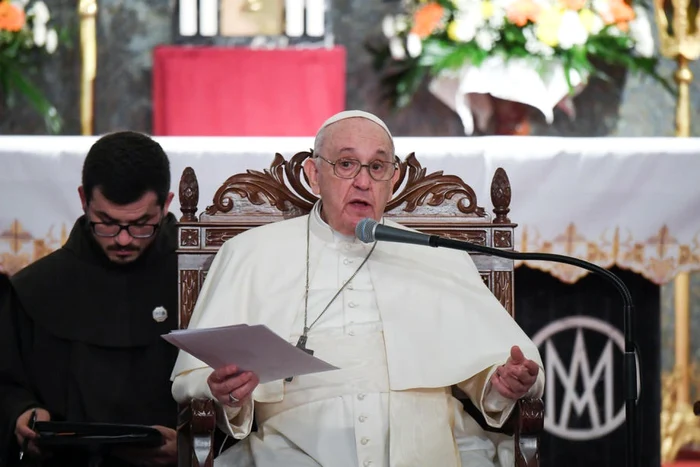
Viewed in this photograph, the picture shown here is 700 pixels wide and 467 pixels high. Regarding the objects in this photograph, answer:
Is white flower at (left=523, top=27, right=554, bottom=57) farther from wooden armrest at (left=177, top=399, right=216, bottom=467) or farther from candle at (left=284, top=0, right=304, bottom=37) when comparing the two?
wooden armrest at (left=177, top=399, right=216, bottom=467)

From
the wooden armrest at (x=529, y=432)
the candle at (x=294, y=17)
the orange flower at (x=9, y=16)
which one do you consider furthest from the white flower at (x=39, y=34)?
the wooden armrest at (x=529, y=432)

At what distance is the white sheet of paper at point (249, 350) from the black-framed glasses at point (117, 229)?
0.91m

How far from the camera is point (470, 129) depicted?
6363 millimetres

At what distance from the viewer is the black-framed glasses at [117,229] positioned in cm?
414

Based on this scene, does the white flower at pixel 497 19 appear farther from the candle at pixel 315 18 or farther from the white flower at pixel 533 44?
the candle at pixel 315 18

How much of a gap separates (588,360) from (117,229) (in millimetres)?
2415

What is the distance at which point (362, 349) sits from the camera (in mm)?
3877

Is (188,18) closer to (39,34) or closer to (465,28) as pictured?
(39,34)

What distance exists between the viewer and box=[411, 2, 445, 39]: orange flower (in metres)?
6.25

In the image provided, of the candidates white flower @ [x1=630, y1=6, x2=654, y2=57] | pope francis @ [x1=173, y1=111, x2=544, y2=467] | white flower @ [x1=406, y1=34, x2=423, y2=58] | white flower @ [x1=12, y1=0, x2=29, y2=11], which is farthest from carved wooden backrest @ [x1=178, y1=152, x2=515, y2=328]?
white flower @ [x1=12, y1=0, x2=29, y2=11]

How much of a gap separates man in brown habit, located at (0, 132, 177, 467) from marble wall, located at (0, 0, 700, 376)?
2893mm

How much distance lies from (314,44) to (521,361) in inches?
133

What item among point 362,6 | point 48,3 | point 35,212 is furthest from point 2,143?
point 362,6

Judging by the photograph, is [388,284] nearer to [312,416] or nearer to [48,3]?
[312,416]
